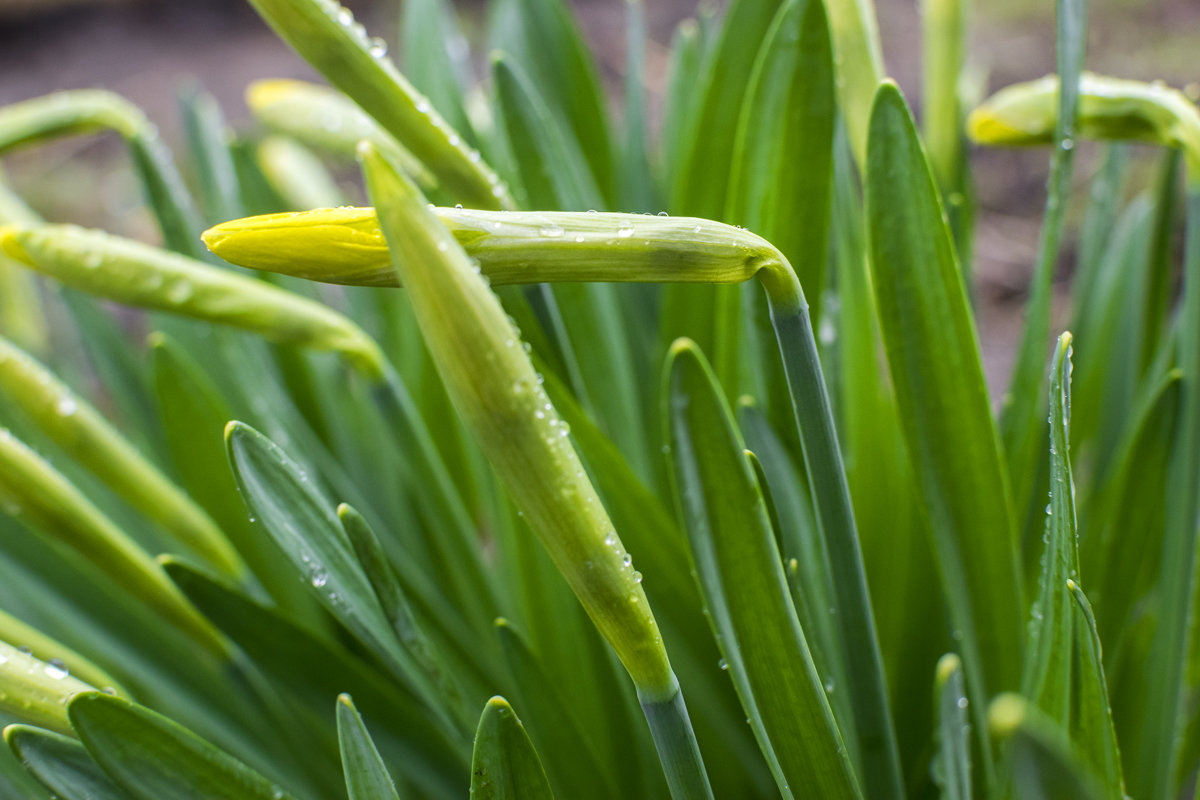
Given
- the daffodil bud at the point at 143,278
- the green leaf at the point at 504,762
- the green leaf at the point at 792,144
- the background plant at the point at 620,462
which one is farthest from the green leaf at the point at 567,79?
the green leaf at the point at 504,762

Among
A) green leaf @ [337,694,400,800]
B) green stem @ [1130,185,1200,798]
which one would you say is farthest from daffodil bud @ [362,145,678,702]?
green stem @ [1130,185,1200,798]

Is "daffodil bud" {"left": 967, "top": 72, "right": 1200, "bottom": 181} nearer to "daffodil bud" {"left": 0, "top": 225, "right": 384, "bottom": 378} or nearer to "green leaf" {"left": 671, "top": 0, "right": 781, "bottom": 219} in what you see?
"green leaf" {"left": 671, "top": 0, "right": 781, "bottom": 219}

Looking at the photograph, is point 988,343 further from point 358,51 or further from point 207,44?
point 207,44

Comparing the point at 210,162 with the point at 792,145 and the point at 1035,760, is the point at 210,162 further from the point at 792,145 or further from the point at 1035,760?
the point at 1035,760

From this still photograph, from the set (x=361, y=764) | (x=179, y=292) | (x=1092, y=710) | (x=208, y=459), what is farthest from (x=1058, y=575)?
(x=208, y=459)

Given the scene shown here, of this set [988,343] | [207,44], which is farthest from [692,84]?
[207,44]

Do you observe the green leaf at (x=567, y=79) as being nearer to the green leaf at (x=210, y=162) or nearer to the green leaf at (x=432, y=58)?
the green leaf at (x=432, y=58)
